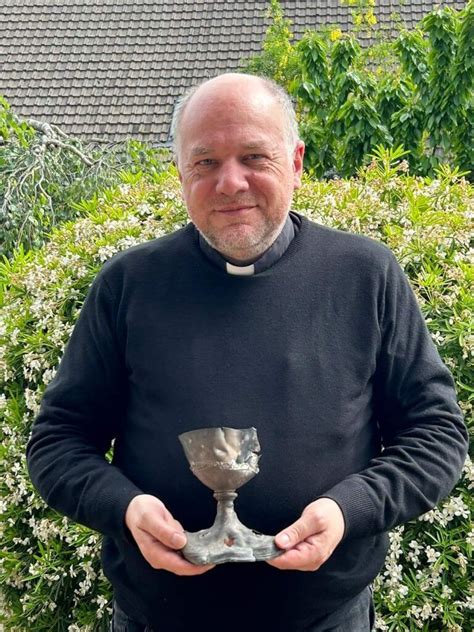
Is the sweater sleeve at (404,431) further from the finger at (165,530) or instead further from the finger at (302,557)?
the finger at (165,530)

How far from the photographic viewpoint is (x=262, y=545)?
1678mm

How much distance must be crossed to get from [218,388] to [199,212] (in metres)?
0.44

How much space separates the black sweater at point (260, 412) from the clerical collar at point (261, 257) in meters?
0.02

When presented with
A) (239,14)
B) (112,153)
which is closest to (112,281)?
(112,153)

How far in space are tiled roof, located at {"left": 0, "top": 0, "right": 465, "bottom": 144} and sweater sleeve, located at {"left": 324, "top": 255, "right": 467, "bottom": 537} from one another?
15.9 metres

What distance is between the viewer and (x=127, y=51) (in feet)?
64.7

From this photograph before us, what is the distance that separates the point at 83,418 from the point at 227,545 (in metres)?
0.57

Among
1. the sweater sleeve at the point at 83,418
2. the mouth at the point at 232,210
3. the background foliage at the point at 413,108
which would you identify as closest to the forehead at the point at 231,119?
the mouth at the point at 232,210

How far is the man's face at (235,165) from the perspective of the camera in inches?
79.0

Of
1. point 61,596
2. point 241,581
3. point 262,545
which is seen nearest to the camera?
point 262,545

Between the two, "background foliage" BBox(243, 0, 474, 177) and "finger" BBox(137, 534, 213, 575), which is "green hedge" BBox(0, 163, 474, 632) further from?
"background foliage" BBox(243, 0, 474, 177)

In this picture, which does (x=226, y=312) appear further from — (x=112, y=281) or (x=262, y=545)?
(x=262, y=545)

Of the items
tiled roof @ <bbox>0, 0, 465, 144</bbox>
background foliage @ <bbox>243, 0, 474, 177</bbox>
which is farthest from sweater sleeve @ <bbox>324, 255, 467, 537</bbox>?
tiled roof @ <bbox>0, 0, 465, 144</bbox>

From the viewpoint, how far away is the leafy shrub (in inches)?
247
